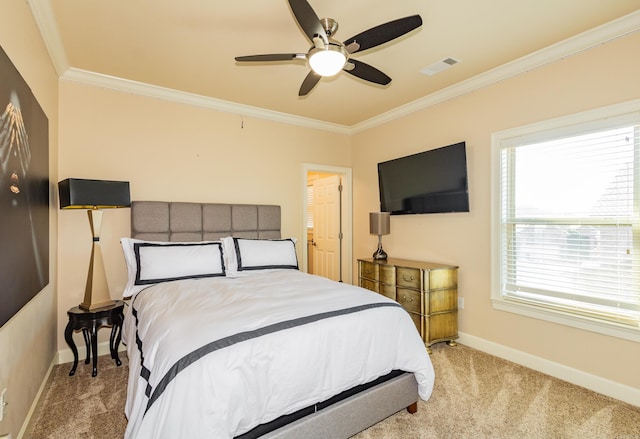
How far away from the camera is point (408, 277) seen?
3.52 m

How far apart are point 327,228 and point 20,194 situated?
4.04 metres

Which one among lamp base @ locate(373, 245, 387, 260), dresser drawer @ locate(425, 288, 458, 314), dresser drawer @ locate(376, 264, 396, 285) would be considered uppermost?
lamp base @ locate(373, 245, 387, 260)

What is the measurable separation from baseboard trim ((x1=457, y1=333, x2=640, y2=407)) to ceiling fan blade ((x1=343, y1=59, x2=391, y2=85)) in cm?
273

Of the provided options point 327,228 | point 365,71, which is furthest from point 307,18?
point 327,228

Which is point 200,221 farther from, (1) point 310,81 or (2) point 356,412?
(2) point 356,412

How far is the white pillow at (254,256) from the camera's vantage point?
3.44 metres

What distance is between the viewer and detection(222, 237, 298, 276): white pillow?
3.44m

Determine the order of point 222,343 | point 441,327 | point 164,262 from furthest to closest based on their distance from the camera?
point 441,327, point 164,262, point 222,343

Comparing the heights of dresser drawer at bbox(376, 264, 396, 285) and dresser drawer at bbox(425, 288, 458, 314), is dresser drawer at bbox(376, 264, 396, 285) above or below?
above

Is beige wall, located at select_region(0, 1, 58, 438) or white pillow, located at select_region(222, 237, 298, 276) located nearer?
beige wall, located at select_region(0, 1, 58, 438)

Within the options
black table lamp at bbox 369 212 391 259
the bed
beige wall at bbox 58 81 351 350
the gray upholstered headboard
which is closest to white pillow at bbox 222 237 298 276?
the gray upholstered headboard

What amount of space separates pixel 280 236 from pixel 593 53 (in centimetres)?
360

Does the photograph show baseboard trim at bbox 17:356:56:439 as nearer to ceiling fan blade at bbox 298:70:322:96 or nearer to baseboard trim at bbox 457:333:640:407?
ceiling fan blade at bbox 298:70:322:96

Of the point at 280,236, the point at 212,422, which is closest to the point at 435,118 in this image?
the point at 280,236
